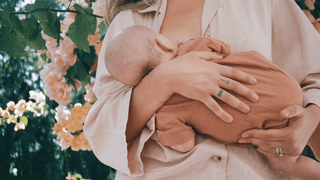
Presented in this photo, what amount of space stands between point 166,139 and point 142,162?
0.13m

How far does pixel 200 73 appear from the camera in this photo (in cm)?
64

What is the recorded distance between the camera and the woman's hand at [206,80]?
0.58 metres

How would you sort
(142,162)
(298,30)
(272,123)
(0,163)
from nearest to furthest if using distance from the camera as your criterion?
(272,123) → (142,162) → (298,30) → (0,163)

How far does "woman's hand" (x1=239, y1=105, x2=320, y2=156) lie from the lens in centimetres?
58

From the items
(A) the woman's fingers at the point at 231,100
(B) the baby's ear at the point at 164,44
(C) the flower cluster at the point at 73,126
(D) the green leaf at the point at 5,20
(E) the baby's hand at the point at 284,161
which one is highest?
(D) the green leaf at the point at 5,20

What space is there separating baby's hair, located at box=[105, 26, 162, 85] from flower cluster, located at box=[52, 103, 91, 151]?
88 cm

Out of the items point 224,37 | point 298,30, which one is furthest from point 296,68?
point 224,37

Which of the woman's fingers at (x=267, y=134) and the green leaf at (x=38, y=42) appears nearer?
the woman's fingers at (x=267, y=134)

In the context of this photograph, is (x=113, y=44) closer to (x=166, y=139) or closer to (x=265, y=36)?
(x=166, y=139)

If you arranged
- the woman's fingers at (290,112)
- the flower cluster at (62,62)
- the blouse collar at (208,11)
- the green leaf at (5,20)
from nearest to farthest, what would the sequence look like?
the woman's fingers at (290,112) → the blouse collar at (208,11) → the green leaf at (5,20) → the flower cluster at (62,62)

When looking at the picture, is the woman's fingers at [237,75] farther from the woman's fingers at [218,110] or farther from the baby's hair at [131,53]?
the baby's hair at [131,53]

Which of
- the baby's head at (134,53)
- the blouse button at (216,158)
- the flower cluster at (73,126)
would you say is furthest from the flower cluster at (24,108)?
the blouse button at (216,158)

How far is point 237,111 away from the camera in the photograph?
0.59 metres

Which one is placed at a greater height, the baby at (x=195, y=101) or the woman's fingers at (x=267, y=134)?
the baby at (x=195, y=101)
